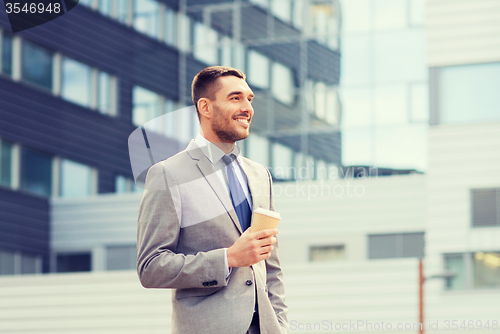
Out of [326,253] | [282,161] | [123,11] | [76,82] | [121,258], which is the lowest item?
[121,258]

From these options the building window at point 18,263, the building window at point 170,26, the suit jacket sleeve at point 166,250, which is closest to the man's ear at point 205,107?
the suit jacket sleeve at point 166,250

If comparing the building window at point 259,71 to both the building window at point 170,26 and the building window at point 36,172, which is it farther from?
the building window at point 36,172

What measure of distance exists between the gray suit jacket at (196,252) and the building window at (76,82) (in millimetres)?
11690

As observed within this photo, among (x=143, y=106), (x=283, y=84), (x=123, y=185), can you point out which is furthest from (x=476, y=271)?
(x=143, y=106)

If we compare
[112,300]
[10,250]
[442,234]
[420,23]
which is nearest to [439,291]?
[442,234]

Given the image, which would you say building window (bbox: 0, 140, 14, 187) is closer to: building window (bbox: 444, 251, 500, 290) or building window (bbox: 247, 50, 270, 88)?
building window (bbox: 247, 50, 270, 88)

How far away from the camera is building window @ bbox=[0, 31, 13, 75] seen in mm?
12500

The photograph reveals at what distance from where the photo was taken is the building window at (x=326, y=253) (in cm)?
1084

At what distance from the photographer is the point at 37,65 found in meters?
13.1

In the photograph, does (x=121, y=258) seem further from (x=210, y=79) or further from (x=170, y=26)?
(x=210, y=79)

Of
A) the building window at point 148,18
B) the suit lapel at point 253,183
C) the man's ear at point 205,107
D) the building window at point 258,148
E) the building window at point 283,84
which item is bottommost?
the suit lapel at point 253,183

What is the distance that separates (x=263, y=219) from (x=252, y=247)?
90 mm

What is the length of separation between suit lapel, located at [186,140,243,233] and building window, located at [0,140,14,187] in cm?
1117

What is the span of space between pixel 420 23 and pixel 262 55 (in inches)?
102
